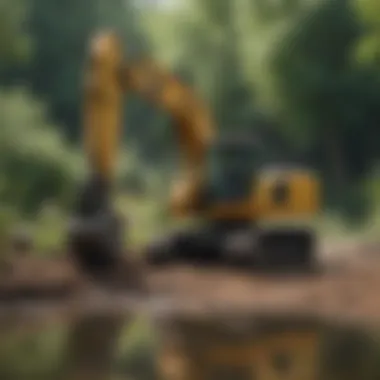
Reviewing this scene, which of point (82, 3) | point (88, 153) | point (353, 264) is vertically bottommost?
point (353, 264)

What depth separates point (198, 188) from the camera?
5.76 meters

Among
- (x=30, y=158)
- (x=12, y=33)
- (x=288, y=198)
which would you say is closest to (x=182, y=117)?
(x=288, y=198)

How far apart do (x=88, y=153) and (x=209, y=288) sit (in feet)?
3.67

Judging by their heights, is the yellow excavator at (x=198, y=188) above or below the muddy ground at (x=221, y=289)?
above

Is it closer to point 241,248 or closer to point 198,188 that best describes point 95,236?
point 198,188

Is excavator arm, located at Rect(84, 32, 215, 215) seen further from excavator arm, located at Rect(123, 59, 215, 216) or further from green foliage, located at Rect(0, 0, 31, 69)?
green foliage, located at Rect(0, 0, 31, 69)

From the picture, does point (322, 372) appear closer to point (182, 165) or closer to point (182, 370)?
point (182, 370)

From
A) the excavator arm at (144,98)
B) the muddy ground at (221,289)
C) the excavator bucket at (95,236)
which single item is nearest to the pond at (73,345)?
the muddy ground at (221,289)

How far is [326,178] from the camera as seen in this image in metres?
6.26

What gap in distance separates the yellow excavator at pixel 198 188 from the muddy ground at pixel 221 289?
190mm

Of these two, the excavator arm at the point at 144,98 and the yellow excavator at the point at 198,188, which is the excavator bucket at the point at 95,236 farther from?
the excavator arm at the point at 144,98

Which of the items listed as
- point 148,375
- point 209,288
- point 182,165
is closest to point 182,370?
point 148,375

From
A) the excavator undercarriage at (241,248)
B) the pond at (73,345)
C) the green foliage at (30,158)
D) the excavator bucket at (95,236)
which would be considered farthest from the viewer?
the green foliage at (30,158)

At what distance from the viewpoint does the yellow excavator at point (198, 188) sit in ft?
17.8
